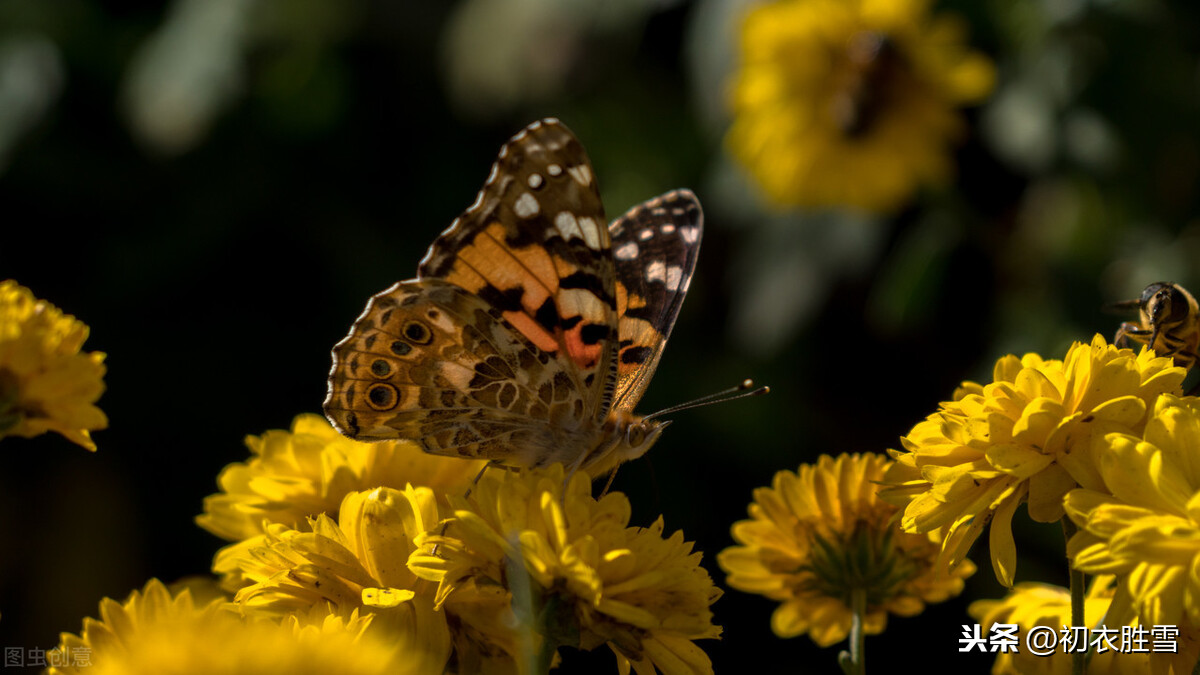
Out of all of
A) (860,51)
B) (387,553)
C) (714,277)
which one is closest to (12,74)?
(714,277)

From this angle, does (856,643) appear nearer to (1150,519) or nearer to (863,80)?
(1150,519)

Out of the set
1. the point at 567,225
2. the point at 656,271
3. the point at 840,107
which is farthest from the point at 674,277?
the point at 840,107

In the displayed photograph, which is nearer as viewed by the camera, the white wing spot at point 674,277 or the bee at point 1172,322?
the bee at point 1172,322

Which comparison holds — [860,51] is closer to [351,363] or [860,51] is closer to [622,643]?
[351,363]

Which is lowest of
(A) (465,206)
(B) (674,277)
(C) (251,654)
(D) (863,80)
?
(C) (251,654)

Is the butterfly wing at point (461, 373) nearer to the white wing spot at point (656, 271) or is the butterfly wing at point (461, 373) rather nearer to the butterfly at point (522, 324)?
the butterfly at point (522, 324)

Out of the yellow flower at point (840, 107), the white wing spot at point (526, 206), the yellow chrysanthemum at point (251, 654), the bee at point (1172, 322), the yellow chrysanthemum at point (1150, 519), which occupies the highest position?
the yellow flower at point (840, 107)

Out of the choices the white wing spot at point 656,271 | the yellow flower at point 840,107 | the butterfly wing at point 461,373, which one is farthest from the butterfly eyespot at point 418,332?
the yellow flower at point 840,107
